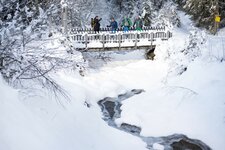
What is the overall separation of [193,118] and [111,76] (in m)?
7.18

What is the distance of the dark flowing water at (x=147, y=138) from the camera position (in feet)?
38.5

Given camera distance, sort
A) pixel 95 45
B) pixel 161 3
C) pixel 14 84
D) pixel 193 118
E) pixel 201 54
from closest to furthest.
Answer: pixel 14 84 < pixel 193 118 < pixel 201 54 < pixel 95 45 < pixel 161 3

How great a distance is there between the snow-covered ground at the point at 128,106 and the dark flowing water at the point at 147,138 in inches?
9.2

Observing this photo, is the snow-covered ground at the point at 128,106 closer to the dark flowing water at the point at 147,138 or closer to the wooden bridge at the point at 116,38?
the dark flowing water at the point at 147,138

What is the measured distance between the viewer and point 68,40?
19359 millimetres

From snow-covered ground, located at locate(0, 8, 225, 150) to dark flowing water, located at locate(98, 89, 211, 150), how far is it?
0.76ft

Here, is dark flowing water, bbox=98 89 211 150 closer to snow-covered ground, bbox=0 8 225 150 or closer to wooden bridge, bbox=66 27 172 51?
snow-covered ground, bbox=0 8 225 150

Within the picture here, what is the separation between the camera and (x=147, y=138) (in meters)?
12.4

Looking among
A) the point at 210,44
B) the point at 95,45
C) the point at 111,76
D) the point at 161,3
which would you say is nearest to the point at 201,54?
the point at 210,44

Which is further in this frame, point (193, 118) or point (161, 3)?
point (161, 3)

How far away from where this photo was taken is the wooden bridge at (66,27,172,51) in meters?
20.8

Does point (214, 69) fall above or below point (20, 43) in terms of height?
below

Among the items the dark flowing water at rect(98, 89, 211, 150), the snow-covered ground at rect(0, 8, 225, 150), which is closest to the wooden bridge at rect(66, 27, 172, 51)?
the snow-covered ground at rect(0, 8, 225, 150)

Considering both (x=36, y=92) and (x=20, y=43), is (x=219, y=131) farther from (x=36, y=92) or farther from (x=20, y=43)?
(x=20, y=43)
